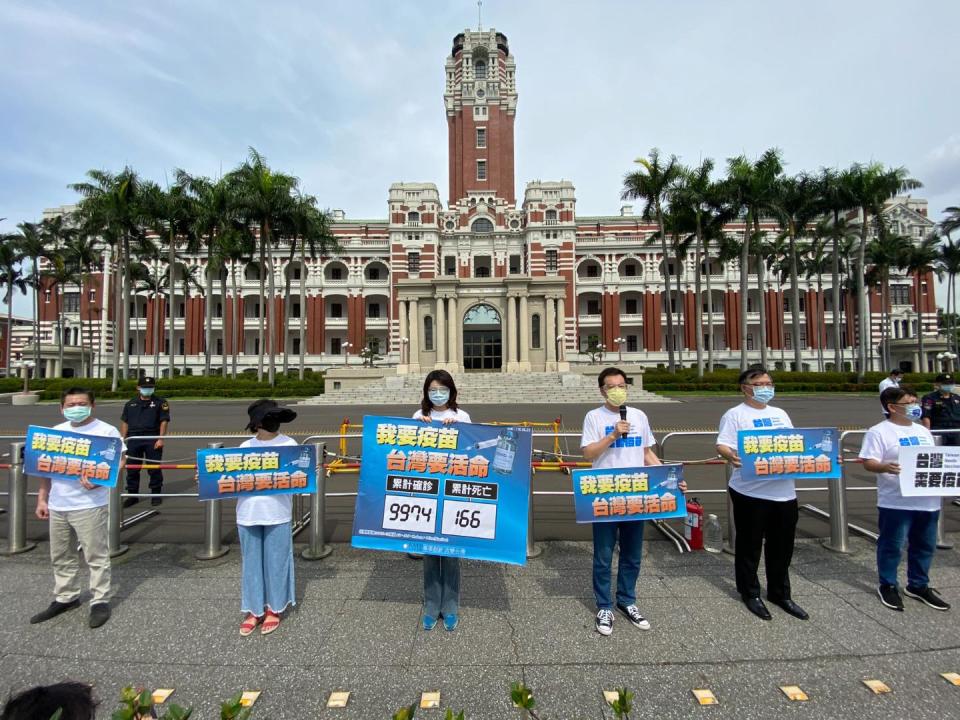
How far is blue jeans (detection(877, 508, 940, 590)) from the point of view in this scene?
4539 mm

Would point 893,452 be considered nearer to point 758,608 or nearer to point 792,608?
point 792,608

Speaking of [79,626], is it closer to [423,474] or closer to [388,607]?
[388,607]

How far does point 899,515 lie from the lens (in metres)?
4.59

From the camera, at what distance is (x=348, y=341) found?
59312mm

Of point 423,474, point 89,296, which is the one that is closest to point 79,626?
point 423,474

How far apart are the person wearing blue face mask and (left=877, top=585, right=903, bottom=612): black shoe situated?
3871 millimetres

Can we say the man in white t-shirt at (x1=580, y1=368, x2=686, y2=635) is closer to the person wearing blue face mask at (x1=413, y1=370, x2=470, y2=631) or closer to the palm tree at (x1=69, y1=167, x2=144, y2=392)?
the person wearing blue face mask at (x1=413, y1=370, x2=470, y2=631)

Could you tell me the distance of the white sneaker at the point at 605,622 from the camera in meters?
4.02

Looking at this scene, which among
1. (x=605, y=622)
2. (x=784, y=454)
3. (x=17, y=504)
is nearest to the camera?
(x=605, y=622)

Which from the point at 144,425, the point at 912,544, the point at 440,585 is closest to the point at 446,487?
the point at 440,585

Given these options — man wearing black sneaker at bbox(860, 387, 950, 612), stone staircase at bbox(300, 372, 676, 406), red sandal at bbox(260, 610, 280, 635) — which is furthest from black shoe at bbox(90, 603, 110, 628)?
stone staircase at bbox(300, 372, 676, 406)

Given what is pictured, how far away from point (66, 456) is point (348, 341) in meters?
56.3

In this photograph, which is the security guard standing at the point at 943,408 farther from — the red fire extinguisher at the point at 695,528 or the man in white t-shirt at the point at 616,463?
the man in white t-shirt at the point at 616,463

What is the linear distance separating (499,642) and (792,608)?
103 inches
